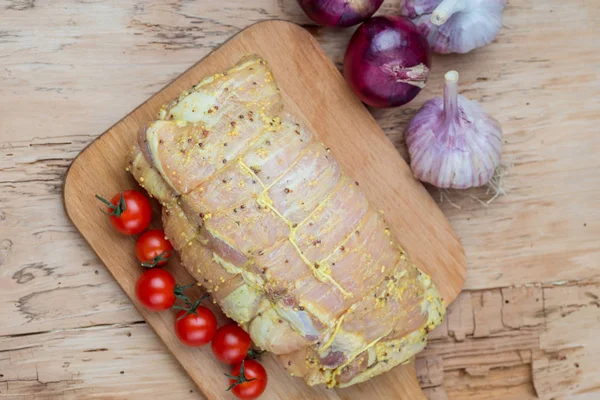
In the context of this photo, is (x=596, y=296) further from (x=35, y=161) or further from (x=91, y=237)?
(x=35, y=161)

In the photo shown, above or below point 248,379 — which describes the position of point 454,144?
above

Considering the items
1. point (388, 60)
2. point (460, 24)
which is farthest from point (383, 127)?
point (460, 24)

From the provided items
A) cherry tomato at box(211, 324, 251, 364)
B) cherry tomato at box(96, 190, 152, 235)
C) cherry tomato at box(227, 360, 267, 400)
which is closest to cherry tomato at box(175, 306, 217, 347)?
cherry tomato at box(211, 324, 251, 364)

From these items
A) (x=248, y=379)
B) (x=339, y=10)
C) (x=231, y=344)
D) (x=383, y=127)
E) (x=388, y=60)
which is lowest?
(x=248, y=379)

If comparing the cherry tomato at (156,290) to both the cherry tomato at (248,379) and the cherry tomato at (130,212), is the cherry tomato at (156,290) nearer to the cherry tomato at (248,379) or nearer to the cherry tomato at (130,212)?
the cherry tomato at (130,212)

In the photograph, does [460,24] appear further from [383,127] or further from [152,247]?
[152,247]
